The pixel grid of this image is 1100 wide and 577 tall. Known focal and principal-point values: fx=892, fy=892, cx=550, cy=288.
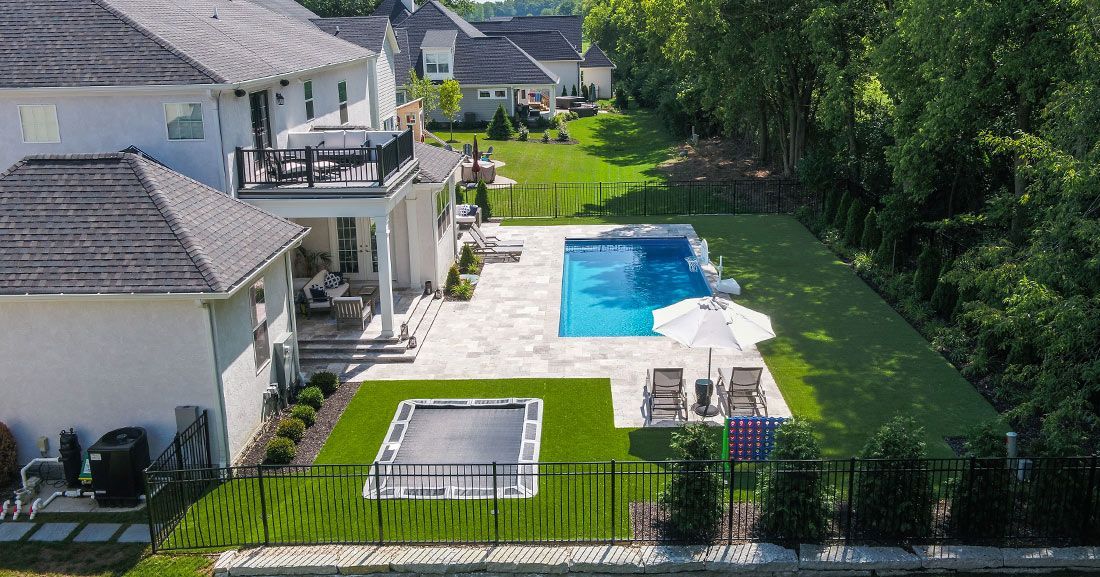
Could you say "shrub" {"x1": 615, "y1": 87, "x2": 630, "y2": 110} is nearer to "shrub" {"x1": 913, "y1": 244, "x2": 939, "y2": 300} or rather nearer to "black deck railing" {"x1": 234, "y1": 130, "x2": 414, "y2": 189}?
"shrub" {"x1": 913, "y1": 244, "x2": 939, "y2": 300}

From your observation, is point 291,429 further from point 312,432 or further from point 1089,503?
point 1089,503

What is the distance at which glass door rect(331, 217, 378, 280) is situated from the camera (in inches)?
1001

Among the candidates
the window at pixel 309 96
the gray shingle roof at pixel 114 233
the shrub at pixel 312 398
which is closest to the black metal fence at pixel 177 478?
the gray shingle roof at pixel 114 233

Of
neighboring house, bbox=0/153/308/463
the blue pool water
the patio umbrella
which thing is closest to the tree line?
the patio umbrella

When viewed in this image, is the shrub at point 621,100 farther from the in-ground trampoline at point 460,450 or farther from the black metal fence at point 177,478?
the black metal fence at point 177,478

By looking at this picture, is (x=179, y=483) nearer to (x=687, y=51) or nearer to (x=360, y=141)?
(x=360, y=141)

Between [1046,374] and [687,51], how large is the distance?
2729 centimetres

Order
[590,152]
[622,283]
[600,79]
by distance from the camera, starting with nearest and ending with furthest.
A: [622,283]
[590,152]
[600,79]

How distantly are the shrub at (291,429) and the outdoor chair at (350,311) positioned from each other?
5.24 meters

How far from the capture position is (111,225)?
15.7 meters

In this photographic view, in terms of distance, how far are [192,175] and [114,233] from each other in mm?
4584

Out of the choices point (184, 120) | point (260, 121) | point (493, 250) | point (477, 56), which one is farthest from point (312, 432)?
point (477, 56)

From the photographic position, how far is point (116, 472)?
1453 centimetres

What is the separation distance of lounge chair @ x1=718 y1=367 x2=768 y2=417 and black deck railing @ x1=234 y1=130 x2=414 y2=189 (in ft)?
29.4
